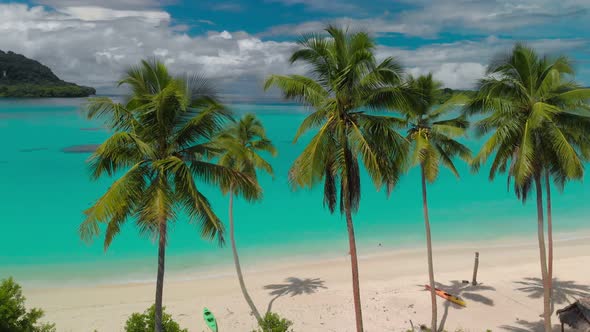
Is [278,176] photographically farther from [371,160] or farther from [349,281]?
[371,160]

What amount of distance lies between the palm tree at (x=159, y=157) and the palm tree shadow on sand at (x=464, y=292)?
417 inches

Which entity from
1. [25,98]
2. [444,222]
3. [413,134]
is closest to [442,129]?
[413,134]

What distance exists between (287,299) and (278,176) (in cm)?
3595

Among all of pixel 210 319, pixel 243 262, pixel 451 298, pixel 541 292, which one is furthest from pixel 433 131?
pixel 243 262

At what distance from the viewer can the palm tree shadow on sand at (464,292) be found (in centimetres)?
1820

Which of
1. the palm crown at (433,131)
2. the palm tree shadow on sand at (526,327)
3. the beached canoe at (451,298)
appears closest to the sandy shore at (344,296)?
the palm tree shadow on sand at (526,327)

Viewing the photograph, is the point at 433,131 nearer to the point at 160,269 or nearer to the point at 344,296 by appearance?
the point at 344,296

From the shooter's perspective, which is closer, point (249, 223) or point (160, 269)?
point (160, 269)

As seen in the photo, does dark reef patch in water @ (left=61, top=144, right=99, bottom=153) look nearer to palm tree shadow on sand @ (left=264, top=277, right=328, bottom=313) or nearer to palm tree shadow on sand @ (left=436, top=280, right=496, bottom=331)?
palm tree shadow on sand @ (left=264, top=277, right=328, bottom=313)

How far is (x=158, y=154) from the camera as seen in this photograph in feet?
35.7

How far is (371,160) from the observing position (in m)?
10.9

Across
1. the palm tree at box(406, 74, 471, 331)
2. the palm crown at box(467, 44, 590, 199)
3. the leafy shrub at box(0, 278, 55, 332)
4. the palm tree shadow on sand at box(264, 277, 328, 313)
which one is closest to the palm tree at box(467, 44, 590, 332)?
the palm crown at box(467, 44, 590, 199)

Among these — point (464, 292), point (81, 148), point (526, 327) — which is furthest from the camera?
point (81, 148)

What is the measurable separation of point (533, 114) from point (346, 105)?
4.64 metres
